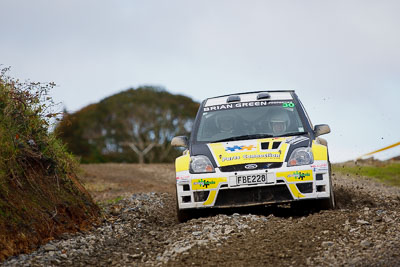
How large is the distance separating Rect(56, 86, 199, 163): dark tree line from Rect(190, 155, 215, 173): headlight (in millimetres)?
37873

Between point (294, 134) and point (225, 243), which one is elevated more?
point (294, 134)

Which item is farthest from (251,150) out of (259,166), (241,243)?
(241,243)

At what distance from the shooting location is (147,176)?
24.4m

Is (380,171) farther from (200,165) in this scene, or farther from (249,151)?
(200,165)

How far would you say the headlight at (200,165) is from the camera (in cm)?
872

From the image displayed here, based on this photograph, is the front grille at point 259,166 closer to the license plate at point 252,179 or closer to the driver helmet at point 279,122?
the license plate at point 252,179

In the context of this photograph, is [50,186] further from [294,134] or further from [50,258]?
[294,134]

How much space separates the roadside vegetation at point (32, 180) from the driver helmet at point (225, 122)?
225cm

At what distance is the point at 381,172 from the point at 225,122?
14021 millimetres

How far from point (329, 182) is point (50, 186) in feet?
12.3

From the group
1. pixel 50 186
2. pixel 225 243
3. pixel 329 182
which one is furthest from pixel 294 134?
pixel 50 186

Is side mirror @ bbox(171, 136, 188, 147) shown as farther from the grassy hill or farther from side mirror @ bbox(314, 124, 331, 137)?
the grassy hill

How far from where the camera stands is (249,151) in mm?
8750

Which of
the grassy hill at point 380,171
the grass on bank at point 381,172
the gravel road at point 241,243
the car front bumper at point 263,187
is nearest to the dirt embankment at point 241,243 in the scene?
the gravel road at point 241,243
